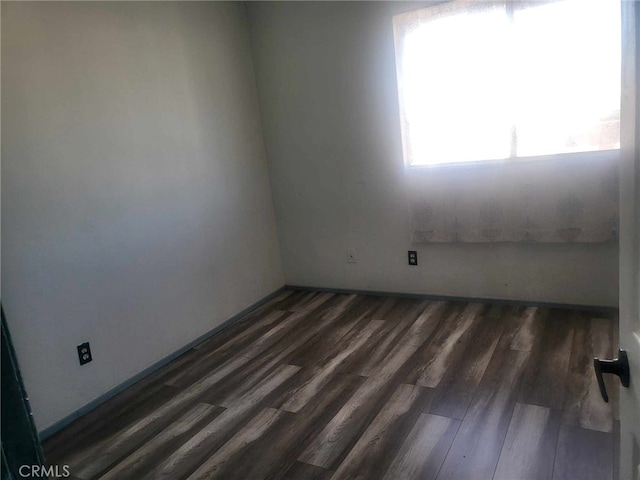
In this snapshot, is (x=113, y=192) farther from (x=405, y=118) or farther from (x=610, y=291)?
(x=610, y=291)

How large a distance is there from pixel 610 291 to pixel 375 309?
152 cm

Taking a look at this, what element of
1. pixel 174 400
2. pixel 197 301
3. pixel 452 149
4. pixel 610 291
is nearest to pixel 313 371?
pixel 174 400

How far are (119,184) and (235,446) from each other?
1.58 m

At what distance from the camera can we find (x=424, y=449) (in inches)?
72.6

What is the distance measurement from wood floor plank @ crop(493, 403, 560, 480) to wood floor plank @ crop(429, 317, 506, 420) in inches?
9.2

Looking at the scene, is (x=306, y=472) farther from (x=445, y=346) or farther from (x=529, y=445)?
(x=445, y=346)

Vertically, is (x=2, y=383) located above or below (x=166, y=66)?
below

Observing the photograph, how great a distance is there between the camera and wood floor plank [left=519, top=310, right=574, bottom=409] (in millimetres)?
2094

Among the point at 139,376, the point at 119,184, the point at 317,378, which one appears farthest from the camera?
the point at 139,376

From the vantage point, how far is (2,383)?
2.53 ft

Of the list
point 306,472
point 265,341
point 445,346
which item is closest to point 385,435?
point 306,472

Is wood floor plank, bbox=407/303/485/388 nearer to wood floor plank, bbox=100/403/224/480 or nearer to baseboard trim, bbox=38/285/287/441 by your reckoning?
wood floor plank, bbox=100/403/224/480

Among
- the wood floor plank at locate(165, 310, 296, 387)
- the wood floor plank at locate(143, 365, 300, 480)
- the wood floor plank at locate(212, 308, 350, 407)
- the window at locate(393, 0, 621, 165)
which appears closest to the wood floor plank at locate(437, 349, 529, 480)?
the wood floor plank at locate(143, 365, 300, 480)

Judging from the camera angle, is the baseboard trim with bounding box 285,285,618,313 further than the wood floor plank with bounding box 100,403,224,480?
Yes
